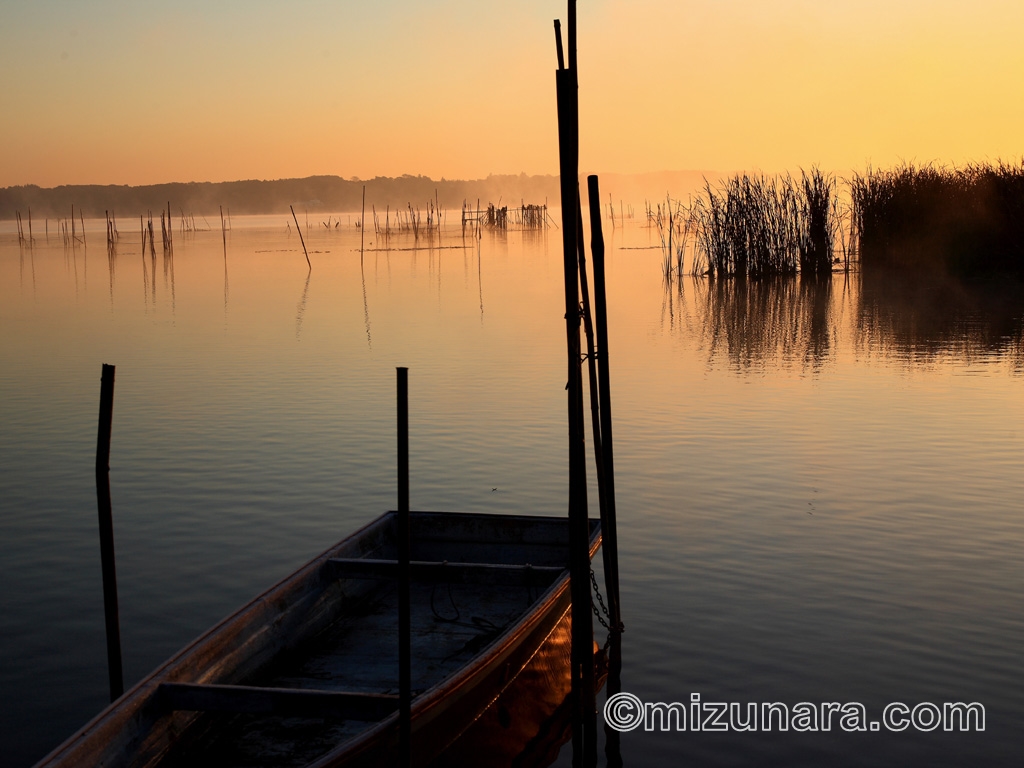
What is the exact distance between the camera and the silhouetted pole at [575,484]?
4.61 metres

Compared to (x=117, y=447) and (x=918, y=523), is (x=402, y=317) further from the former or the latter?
(x=918, y=523)

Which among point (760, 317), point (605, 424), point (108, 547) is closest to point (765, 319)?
point (760, 317)

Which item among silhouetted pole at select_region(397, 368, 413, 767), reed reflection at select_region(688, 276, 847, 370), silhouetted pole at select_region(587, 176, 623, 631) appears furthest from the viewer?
reed reflection at select_region(688, 276, 847, 370)

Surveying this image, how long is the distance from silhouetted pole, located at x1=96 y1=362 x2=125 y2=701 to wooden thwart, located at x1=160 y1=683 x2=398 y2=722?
711 mm

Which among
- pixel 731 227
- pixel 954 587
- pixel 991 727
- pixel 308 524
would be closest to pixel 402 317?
pixel 731 227

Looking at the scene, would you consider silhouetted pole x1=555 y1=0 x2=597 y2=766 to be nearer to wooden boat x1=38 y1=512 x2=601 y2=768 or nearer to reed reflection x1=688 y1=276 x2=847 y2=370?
wooden boat x1=38 y1=512 x2=601 y2=768

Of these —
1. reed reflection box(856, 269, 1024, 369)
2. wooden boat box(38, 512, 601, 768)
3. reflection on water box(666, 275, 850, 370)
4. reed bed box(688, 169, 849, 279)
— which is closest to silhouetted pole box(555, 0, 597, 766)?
wooden boat box(38, 512, 601, 768)

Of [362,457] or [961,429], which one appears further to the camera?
Answer: [961,429]

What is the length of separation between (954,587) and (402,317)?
47.1ft

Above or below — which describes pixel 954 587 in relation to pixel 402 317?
below

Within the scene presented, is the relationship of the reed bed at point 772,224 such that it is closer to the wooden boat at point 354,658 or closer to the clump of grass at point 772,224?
the clump of grass at point 772,224

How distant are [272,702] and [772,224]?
2244 centimetres

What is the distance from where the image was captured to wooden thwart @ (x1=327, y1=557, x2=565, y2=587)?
5418mm

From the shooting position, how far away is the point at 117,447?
32.2ft
